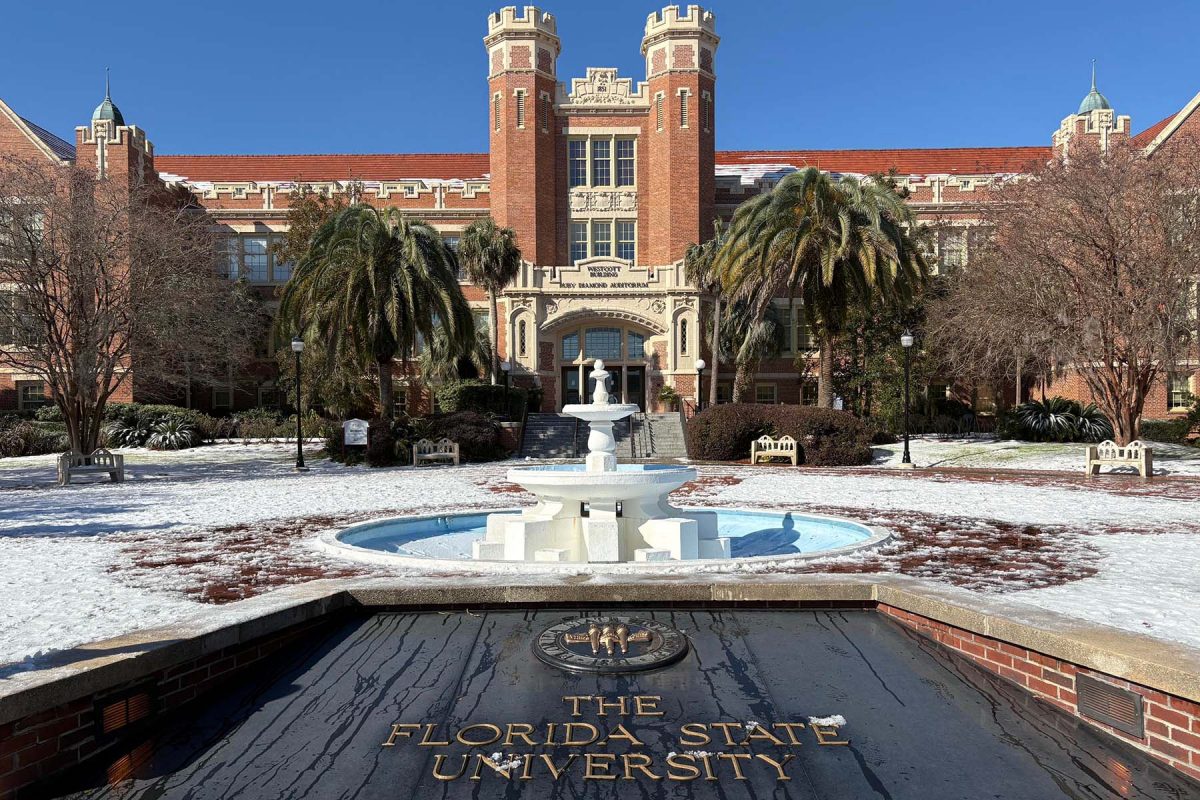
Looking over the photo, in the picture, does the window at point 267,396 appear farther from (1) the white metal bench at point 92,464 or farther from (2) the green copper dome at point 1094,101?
(2) the green copper dome at point 1094,101

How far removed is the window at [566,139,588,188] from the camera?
39344 millimetres

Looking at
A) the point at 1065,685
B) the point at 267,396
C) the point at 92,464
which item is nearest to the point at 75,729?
the point at 1065,685

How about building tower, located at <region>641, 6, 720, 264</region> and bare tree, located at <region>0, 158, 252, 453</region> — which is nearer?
bare tree, located at <region>0, 158, 252, 453</region>

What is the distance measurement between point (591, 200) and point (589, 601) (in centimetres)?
3570

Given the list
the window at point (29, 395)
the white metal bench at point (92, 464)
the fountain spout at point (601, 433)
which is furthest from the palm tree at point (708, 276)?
the window at point (29, 395)

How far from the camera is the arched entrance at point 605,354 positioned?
120 ft

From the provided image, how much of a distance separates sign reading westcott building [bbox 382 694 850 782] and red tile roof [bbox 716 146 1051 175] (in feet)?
151

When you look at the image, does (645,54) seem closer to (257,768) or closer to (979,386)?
(979,386)

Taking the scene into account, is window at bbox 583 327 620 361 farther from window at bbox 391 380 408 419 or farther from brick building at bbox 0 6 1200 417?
window at bbox 391 380 408 419

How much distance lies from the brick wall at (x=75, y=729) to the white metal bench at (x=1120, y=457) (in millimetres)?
21517

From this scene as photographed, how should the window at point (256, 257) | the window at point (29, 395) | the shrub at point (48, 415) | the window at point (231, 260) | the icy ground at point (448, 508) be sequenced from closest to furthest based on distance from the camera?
the icy ground at point (448, 508) → the shrub at point (48, 415) → the window at point (29, 395) → the window at point (231, 260) → the window at point (256, 257)

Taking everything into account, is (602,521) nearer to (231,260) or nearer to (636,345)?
(636,345)

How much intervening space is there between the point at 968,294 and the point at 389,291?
20.2 m

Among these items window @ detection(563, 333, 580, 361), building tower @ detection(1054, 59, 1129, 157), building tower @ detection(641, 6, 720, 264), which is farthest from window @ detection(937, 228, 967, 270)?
window @ detection(563, 333, 580, 361)
